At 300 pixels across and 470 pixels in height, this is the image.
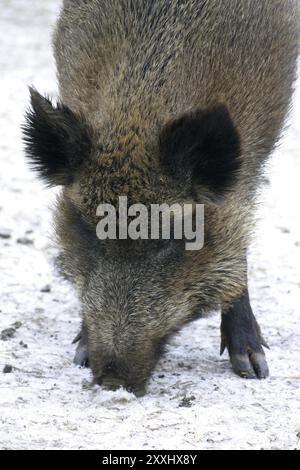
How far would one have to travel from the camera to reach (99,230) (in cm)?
453

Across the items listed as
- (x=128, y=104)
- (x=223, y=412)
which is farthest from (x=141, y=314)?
(x=128, y=104)

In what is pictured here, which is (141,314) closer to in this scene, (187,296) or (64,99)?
(187,296)

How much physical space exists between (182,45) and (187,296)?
139 cm

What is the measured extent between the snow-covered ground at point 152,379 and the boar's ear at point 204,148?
1.14 metres

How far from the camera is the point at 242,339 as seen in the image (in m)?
5.55

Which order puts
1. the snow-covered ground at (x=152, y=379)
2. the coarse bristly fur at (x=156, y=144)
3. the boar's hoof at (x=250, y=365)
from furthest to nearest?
the boar's hoof at (x=250, y=365) < the coarse bristly fur at (x=156, y=144) < the snow-covered ground at (x=152, y=379)

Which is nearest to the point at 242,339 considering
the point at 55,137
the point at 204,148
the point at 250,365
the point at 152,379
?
the point at 250,365

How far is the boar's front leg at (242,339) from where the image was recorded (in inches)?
212

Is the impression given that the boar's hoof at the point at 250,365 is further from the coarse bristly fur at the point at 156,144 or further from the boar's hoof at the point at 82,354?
Result: the boar's hoof at the point at 82,354

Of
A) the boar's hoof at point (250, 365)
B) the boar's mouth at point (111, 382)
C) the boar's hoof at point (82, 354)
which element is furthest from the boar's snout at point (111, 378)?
the boar's hoof at point (250, 365)

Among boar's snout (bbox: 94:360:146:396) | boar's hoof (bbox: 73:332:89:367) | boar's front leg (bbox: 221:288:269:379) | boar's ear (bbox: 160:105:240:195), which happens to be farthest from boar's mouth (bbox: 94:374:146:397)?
boar's front leg (bbox: 221:288:269:379)

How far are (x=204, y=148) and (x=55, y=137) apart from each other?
0.78 m

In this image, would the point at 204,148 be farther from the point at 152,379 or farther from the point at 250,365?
the point at 250,365

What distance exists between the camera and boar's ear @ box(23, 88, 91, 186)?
461cm
